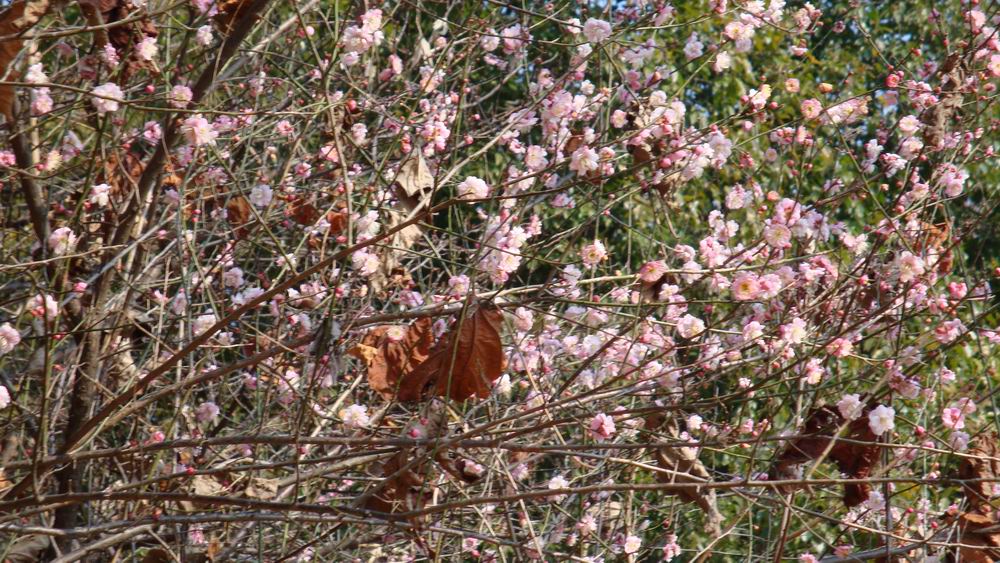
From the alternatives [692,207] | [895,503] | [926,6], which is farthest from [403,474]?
[926,6]

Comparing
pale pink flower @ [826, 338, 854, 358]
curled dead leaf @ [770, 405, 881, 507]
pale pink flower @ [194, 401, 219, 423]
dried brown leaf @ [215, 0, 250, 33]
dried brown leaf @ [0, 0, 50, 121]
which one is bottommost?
pale pink flower @ [194, 401, 219, 423]

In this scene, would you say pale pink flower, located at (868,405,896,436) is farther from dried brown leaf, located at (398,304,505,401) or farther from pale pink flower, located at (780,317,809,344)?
dried brown leaf, located at (398,304,505,401)

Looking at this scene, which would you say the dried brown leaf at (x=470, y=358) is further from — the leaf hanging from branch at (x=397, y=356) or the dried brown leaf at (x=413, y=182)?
the dried brown leaf at (x=413, y=182)

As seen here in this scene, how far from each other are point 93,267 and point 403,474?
1.54 m

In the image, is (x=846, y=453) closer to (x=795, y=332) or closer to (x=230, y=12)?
(x=795, y=332)

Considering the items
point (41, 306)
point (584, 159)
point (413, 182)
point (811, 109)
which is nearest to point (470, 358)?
point (413, 182)

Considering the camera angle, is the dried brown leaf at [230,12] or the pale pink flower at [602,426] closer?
the pale pink flower at [602,426]

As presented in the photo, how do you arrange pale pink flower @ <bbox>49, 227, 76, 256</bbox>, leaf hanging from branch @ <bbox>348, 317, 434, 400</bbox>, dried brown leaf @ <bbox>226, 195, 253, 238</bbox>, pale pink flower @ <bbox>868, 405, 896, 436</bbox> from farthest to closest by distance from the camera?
dried brown leaf @ <bbox>226, 195, 253, 238</bbox>
pale pink flower @ <bbox>49, 227, 76, 256</bbox>
leaf hanging from branch @ <bbox>348, 317, 434, 400</bbox>
pale pink flower @ <bbox>868, 405, 896, 436</bbox>

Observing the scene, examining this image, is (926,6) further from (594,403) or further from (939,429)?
(594,403)

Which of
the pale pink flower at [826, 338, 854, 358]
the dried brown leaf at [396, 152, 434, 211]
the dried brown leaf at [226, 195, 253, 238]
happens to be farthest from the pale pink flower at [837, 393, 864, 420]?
the dried brown leaf at [226, 195, 253, 238]

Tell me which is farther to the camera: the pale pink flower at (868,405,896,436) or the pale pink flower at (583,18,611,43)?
the pale pink flower at (583,18,611,43)

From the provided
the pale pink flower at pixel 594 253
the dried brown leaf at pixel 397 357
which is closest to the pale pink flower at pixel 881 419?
the pale pink flower at pixel 594 253

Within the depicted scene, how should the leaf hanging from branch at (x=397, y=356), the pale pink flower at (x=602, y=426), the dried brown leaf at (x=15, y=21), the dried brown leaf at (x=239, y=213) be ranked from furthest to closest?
the dried brown leaf at (x=239, y=213) < the leaf hanging from branch at (x=397, y=356) < the pale pink flower at (x=602, y=426) < the dried brown leaf at (x=15, y=21)

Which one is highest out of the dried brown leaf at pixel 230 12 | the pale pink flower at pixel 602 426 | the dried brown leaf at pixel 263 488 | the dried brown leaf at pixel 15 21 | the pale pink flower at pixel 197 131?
the dried brown leaf at pixel 15 21
